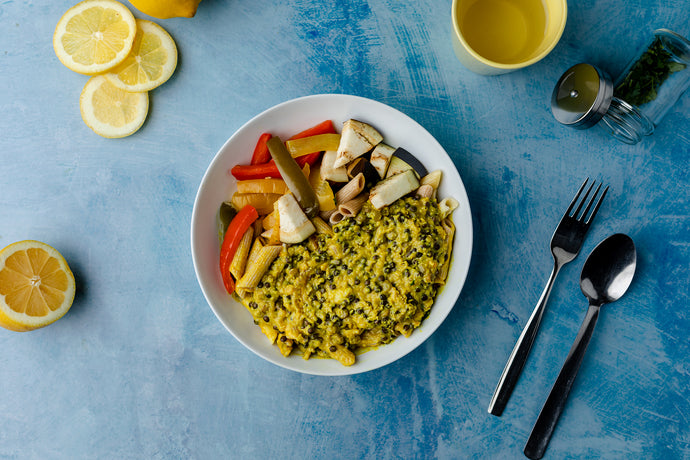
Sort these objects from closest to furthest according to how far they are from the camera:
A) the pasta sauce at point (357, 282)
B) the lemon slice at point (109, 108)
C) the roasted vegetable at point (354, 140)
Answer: the pasta sauce at point (357, 282)
the roasted vegetable at point (354, 140)
the lemon slice at point (109, 108)

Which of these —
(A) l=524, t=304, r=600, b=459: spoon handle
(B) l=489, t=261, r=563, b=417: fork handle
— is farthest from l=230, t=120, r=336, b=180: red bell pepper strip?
(A) l=524, t=304, r=600, b=459: spoon handle

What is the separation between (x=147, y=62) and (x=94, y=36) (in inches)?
9.7

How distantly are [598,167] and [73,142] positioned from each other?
2493 millimetres

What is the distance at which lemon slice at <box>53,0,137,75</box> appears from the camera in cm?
199

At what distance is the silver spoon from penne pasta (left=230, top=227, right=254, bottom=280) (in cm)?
149

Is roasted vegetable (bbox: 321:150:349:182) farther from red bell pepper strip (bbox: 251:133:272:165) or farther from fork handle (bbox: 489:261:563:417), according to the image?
fork handle (bbox: 489:261:563:417)

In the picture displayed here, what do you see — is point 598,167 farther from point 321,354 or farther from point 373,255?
point 321,354

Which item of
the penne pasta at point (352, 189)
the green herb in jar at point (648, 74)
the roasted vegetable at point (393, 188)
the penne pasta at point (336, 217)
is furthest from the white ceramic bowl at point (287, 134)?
the green herb in jar at point (648, 74)

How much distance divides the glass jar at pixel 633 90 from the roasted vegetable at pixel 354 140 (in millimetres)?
884

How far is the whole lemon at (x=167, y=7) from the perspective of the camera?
190 centimetres

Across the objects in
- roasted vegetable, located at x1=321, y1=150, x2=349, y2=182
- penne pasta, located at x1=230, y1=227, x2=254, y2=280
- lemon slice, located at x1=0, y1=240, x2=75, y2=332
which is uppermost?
roasted vegetable, located at x1=321, y1=150, x2=349, y2=182

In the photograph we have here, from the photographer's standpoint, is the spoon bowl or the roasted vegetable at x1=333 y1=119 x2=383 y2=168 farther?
the spoon bowl

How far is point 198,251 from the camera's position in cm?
184

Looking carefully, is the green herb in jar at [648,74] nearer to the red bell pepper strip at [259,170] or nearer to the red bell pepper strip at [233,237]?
the red bell pepper strip at [259,170]
